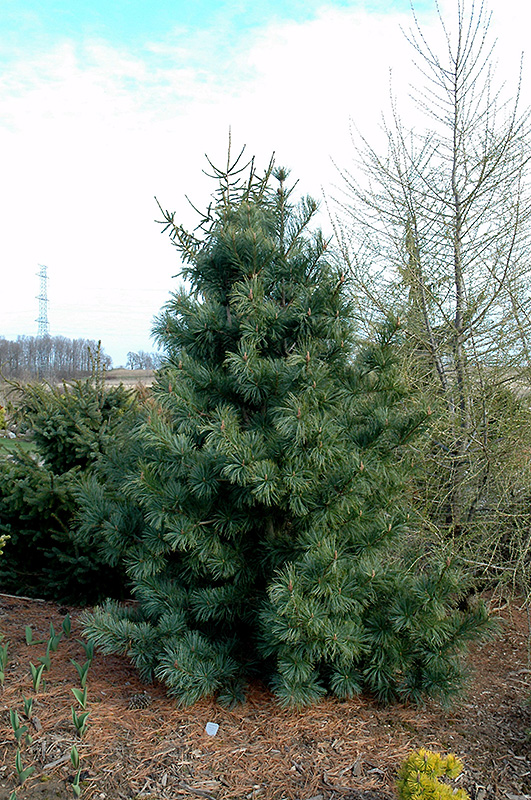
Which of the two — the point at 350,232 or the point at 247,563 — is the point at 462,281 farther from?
the point at 247,563

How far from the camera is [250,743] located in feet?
9.43

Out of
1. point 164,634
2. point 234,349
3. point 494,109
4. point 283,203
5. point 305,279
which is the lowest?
point 164,634

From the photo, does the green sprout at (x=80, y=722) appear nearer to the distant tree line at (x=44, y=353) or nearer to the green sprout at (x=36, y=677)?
the green sprout at (x=36, y=677)

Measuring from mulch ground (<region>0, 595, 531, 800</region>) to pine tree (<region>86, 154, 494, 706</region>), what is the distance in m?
0.14

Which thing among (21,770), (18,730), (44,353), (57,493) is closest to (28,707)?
(18,730)

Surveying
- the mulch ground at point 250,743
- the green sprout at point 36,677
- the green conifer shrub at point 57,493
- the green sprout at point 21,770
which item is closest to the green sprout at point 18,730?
the mulch ground at point 250,743

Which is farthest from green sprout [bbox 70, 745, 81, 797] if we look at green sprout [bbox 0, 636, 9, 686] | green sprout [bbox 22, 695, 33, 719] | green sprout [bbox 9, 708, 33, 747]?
green sprout [bbox 0, 636, 9, 686]

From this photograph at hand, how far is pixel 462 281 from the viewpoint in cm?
434

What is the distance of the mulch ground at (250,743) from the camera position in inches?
101

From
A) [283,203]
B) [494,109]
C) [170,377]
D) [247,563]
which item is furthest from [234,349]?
[494,109]

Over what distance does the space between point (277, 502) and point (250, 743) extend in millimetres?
1146

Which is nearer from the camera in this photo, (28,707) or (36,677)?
(28,707)

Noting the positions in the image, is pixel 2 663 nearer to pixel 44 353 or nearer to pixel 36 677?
pixel 36 677

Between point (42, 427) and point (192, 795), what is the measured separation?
3.31m
